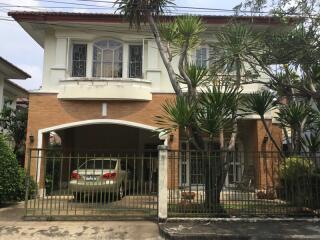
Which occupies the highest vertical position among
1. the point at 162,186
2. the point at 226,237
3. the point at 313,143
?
the point at 313,143

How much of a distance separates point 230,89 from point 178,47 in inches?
106

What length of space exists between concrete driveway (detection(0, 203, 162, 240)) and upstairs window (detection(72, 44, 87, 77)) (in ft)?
26.5

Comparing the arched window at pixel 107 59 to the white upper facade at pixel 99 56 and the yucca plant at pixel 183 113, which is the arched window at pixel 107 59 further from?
the yucca plant at pixel 183 113

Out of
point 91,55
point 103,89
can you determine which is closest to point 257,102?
point 103,89

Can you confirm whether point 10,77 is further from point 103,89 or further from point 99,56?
point 103,89

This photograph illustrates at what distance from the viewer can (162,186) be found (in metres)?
11.5

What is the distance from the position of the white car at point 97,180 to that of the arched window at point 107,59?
20.6 ft

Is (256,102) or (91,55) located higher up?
(91,55)

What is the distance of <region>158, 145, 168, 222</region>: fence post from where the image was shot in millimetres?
11297

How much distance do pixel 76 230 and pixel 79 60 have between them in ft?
31.1

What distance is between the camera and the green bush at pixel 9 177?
13.4 meters

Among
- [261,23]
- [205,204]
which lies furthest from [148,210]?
[261,23]

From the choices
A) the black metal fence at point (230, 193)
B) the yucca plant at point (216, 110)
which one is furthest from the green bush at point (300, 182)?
the yucca plant at point (216, 110)

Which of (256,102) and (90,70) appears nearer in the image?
(256,102)
